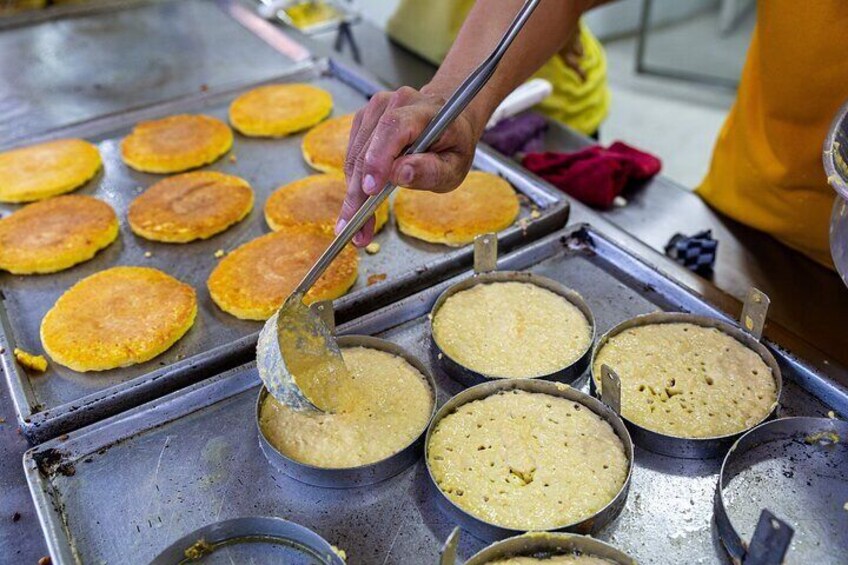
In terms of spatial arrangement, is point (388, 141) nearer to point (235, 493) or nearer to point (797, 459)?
point (235, 493)

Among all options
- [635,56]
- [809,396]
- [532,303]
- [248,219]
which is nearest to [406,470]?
[532,303]

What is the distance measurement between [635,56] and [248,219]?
5.73 m

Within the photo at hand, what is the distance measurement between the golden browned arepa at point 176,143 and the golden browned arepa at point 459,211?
73cm

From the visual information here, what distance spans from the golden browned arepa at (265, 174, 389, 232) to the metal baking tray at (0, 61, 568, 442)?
0.22 feet

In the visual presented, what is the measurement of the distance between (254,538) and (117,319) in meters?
0.80

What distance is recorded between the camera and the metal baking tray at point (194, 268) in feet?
5.55

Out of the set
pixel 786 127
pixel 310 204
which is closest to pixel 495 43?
pixel 310 204

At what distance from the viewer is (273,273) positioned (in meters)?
2.03

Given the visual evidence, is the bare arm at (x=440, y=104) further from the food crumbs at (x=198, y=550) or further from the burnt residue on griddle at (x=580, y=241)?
the food crumbs at (x=198, y=550)

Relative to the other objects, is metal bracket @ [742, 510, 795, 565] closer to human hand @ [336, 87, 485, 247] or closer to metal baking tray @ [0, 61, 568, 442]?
human hand @ [336, 87, 485, 247]

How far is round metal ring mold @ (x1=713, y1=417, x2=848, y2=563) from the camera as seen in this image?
1.30 m

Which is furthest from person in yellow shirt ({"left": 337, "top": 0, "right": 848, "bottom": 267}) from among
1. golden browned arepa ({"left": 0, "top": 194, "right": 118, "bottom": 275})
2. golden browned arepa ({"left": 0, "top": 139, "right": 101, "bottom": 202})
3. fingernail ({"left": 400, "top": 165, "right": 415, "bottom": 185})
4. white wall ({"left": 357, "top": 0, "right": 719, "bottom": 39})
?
white wall ({"left": 357, "top": 0, "right": 719, "bottom": 39})

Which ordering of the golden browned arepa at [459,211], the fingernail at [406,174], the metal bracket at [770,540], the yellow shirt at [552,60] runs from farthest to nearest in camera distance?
the yellow shirt at [552,60] → the golden browned arepa at [459,211] → the fingernail at [406,174] → the metal bracket at [770,540]

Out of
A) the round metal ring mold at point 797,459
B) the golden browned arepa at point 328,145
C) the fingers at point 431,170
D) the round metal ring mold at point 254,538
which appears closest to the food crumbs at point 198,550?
the round metal ring mold at point 254,538
